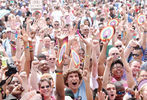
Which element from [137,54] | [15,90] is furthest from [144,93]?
[137,54]

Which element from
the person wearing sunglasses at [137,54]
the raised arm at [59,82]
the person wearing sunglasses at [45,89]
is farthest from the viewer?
the person wearing sunglasses at [137,54]

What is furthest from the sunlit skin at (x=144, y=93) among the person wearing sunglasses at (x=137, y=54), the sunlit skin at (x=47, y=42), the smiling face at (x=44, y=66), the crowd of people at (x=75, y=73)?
the sunlit skin at (x=47, y=42)

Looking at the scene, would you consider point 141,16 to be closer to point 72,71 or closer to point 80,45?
point 80,45

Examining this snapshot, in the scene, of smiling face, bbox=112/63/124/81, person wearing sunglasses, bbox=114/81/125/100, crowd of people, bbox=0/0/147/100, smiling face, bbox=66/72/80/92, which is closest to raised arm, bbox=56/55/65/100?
crowd of people, bbox=0/0/147/100

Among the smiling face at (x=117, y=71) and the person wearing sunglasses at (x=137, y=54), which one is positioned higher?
the person wearing sunglasses at (x=137, y=54)

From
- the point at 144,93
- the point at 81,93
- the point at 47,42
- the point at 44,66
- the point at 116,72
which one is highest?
the point at 47,42

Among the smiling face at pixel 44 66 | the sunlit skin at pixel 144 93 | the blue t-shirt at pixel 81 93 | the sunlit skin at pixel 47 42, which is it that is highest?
the sunlit skin at pixel 47 42

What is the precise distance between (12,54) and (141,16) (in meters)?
3.84

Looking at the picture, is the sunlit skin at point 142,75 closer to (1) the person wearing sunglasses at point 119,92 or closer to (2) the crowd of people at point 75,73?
(2) the crowd of people at point 75,73

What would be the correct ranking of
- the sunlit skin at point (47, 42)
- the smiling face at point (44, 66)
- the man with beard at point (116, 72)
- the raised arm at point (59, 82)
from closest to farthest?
the raised arm at point (59, 82), the man with beard at point (116, 72), the smiling face at point (44, 66), the sunlit skin at point (47, 42)

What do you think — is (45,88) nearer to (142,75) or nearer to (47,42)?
(142,75)

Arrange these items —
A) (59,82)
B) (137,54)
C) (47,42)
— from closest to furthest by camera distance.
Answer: (59,82) → (137,54) → (47,42)

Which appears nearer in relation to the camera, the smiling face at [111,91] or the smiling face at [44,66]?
the smiling face at [111,91]

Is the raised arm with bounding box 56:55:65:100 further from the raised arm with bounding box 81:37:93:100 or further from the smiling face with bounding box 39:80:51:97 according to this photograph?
the raised arm with bounding box 81:37:93:100
